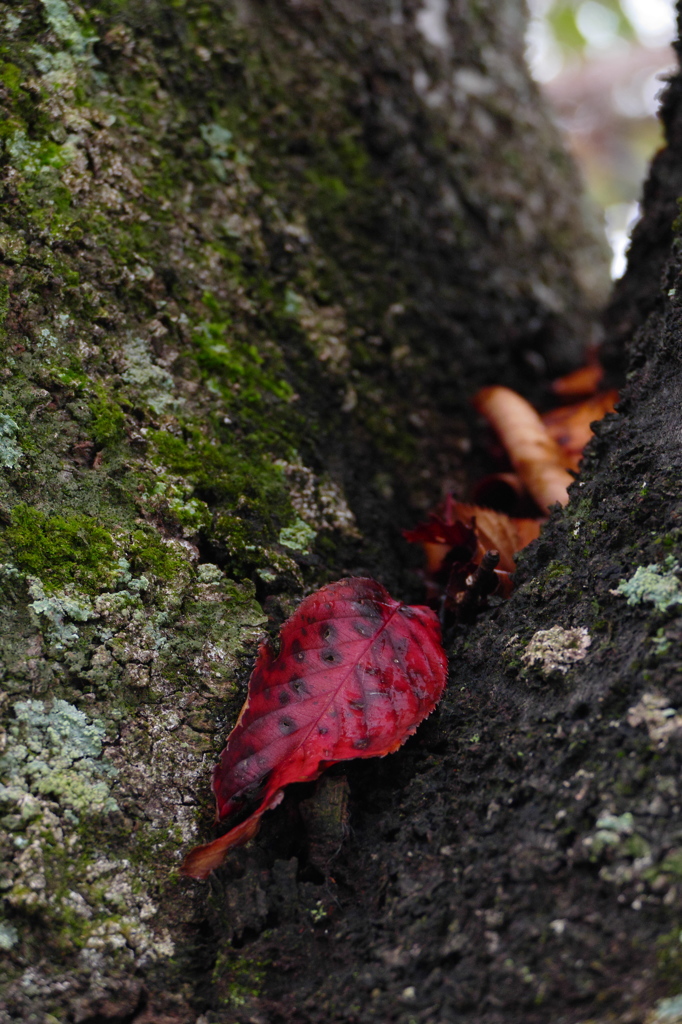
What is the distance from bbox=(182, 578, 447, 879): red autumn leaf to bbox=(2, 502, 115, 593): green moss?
321 millimetres

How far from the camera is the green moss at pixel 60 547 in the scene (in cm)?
118

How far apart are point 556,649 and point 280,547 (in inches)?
22.2

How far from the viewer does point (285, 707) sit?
1145mm

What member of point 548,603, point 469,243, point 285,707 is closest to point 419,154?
point 469,243

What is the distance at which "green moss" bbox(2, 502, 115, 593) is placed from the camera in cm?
118

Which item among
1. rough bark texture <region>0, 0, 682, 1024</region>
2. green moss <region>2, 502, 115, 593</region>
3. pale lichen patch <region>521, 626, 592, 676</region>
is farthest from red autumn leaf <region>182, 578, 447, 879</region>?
green moss <region>2, 502, 115, 593</region>

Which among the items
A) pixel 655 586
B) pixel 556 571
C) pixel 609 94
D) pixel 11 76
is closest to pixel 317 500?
pixel 556 571

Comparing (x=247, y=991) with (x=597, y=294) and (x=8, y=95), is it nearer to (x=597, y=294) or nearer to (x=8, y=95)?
(x=8, y=95)

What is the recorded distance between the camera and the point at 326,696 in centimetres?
116

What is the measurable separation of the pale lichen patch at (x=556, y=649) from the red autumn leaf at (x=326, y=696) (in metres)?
0.16

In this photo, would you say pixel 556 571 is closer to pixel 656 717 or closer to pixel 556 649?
pixel 556 649

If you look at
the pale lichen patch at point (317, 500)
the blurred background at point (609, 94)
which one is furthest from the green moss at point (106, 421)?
the blurred background at point (609, 94)

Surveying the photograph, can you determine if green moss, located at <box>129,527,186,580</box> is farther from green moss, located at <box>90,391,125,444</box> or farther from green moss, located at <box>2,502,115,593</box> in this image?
green moss, located at <box>90,391,125,444</box>

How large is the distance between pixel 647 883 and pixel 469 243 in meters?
1.79
